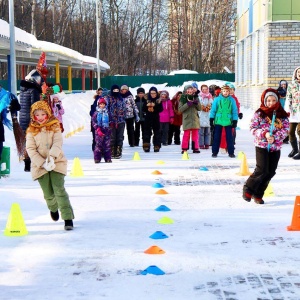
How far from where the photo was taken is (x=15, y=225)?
24.9 ft

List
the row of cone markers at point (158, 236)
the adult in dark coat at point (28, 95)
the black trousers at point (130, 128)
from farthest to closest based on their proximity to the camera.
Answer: the black trousers at point (130, 128) → the adult in dark coat at point (28, 95) → the row of cone markers at point (158, 236)

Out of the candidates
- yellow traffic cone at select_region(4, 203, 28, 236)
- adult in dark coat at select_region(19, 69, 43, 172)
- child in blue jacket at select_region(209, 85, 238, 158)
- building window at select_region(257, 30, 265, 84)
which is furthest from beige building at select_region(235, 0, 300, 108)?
yellow traffic cone at select_region(4, 203, 28, 236)

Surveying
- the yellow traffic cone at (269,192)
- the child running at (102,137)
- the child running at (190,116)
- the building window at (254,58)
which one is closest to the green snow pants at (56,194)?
the yellow traffic cone at (269,192)

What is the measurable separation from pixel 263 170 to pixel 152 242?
8.20 feet

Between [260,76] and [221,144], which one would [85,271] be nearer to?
[221,144]

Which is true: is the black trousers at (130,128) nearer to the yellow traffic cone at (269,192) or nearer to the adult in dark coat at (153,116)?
the adult in dark coat at (153,116)

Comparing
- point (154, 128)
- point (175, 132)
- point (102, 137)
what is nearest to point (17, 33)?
point (175, 132)

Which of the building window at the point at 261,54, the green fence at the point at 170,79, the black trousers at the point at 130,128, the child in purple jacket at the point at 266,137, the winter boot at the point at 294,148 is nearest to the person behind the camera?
the child in purple jacket at the point at 266,137

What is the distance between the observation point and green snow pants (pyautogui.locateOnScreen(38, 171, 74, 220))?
25.6 ft

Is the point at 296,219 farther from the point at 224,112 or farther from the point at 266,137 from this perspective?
the point at 224,112

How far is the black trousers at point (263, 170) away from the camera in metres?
9.14

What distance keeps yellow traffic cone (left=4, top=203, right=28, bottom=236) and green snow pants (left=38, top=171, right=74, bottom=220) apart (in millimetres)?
456

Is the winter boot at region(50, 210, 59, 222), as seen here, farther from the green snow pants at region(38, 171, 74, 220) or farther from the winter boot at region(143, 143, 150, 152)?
the winter boot at region(143, 143, 150, 152)

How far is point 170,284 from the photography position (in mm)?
5656
